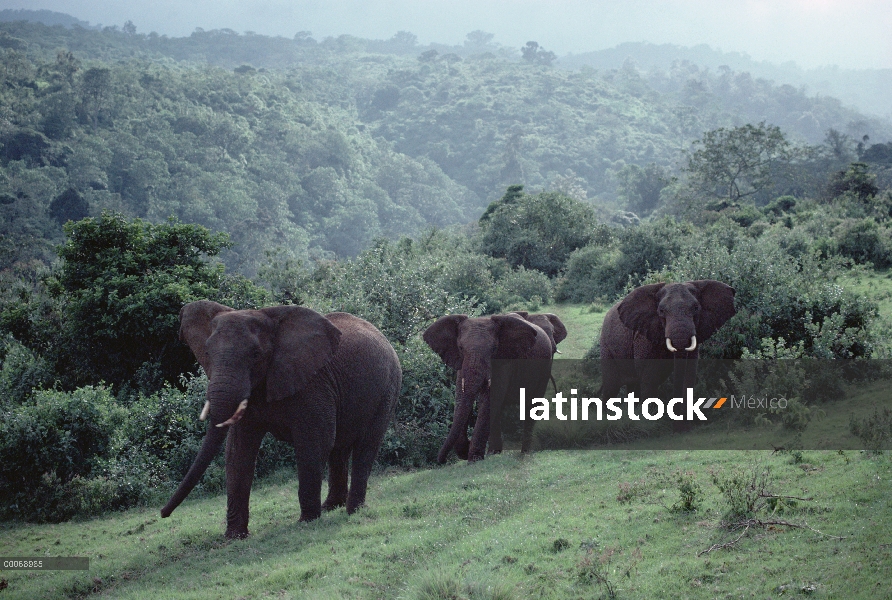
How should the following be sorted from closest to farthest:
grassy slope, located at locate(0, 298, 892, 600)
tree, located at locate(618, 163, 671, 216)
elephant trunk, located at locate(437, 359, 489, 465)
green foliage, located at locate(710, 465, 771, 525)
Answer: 1. grassy slope, located at locate(0, 298, 892, 600)
2. green foliage, located at locate(710, 465, 771, 525)
3. elephant trunk, located at locate(437, 359, 489, 465)
4. tree, located at locate(618, 163, 671, 216)

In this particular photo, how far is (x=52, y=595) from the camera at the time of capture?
8.92m

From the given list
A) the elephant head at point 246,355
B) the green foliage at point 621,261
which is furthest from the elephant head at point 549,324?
the green foliage at point 621,261

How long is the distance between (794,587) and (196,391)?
10434mm

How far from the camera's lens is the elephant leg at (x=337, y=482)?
11328 millimetres

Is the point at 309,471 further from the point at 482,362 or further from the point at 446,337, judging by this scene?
the point at 446,337

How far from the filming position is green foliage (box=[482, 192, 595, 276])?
37.0m

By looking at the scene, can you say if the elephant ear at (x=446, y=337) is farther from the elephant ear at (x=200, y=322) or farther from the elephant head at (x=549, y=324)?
the elephant ear at (x=200, y=322)

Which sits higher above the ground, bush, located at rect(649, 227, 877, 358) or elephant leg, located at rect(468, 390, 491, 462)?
bush, located at rect(649, 227, 877, 358)

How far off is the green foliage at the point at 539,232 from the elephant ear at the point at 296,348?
87.2 ft

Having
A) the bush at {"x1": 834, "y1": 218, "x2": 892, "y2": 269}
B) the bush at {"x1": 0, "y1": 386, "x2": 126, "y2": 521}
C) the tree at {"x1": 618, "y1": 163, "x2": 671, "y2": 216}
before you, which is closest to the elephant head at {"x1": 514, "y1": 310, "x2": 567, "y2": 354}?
the bush at {"x1": 0, "y1": 386, "x2": 126, "y2": 521}

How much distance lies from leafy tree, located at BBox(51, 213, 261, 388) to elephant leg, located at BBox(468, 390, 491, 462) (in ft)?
21.2

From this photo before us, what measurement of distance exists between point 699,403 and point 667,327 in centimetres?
142

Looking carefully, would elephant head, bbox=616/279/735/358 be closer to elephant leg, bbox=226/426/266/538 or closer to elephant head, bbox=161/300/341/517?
elephant head, bbox=161/300/341/517

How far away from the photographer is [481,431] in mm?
13383
